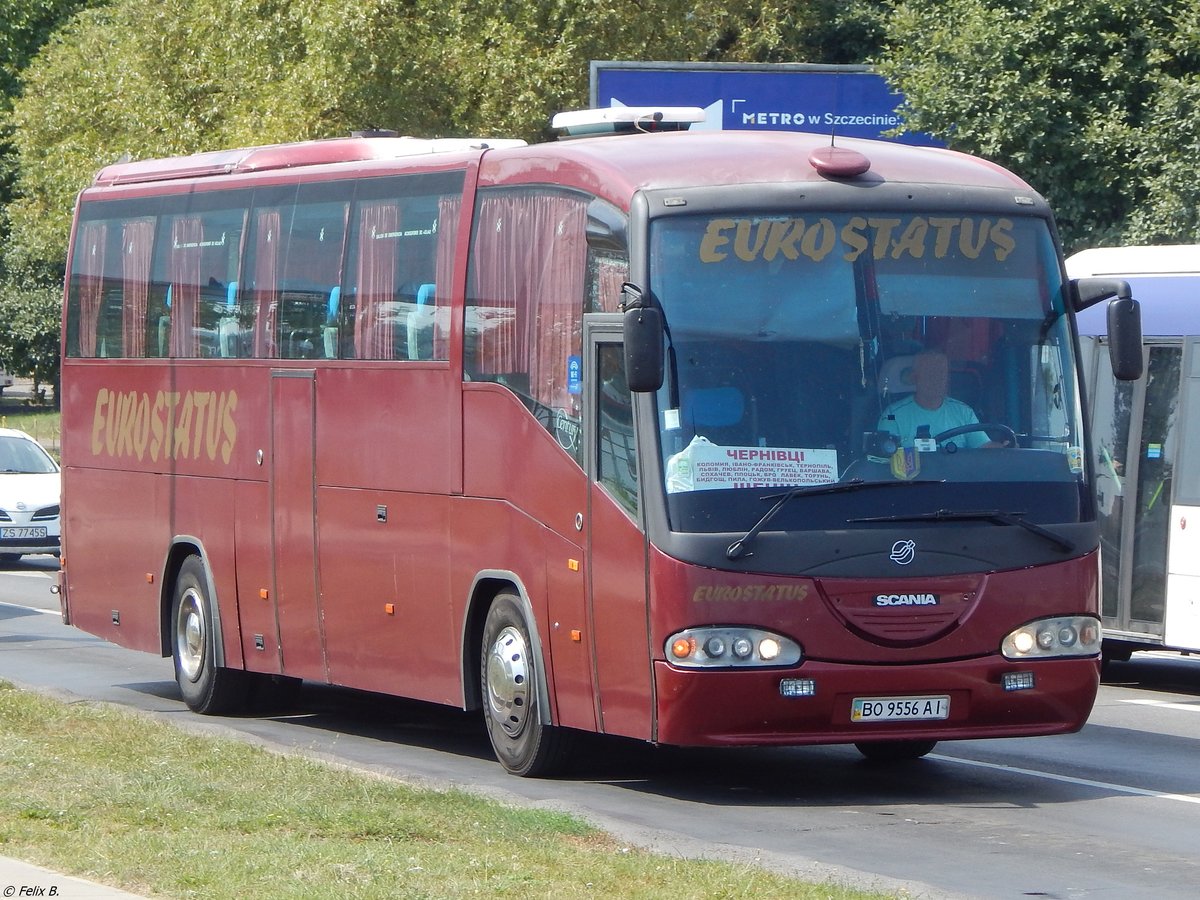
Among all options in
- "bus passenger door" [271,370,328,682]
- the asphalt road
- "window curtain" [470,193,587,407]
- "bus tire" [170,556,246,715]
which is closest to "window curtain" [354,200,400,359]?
"bus passenger door" [271,370,328,682]

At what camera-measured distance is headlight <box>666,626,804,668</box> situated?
9.59 meters

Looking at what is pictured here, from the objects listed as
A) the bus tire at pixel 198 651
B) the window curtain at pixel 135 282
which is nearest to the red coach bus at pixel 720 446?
the bus tire at pixel 198 651

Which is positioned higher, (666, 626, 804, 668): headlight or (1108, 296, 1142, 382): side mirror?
(1108, 296, 1142, 382): side mirror

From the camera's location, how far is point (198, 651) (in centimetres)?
1467

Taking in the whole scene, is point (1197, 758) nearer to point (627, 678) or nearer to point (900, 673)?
point (900, 673)

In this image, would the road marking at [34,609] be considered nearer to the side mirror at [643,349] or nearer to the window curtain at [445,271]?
the window curtain at [445,271]

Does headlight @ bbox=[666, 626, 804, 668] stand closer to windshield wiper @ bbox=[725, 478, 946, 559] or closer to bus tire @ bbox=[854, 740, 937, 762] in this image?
windshield wiper @ bbox=[725, 478, 946, 559]

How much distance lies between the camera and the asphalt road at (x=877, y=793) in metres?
8.51

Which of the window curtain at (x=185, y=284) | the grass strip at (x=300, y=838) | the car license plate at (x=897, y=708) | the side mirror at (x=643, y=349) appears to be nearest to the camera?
the grass strip at (x=300, y=838)

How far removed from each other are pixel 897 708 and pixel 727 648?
89 cm

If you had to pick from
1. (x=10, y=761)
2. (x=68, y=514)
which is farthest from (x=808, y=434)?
(x=68, y=514)

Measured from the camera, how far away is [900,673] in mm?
9797

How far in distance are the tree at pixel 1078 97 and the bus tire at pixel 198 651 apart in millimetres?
12303

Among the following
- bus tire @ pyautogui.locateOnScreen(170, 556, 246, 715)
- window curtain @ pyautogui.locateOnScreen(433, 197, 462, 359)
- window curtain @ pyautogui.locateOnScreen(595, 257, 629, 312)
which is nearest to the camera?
window curtain @ pyautogui.locateOnScreen(595, 257, 629, 312)
